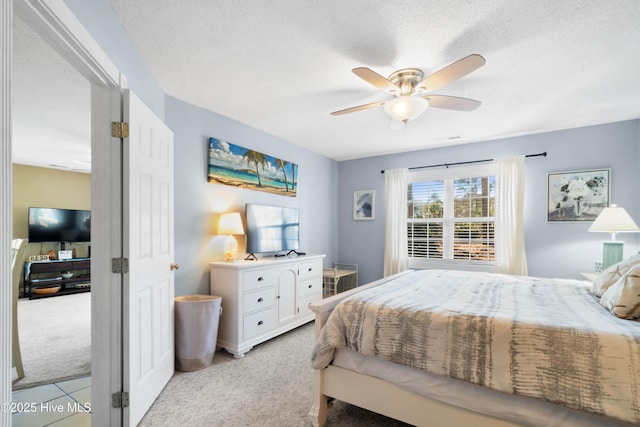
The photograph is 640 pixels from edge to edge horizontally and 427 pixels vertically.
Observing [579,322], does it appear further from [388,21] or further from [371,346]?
[388,21]

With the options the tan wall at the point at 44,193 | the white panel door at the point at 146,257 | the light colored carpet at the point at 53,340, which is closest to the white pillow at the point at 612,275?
the white panel door at the point at 146,257

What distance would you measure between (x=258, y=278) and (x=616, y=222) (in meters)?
3.52

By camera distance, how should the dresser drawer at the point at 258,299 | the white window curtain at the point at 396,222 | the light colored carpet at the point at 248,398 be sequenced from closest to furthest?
the light colored carpet at the point at 248,398 < the dresser drawer at the point at 258,299 < the white window curtain at the point at 396,222

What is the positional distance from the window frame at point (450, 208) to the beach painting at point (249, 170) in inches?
76.8

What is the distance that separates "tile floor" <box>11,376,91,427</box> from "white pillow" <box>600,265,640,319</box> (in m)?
3.16

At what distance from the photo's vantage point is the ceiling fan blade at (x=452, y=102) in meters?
2.28

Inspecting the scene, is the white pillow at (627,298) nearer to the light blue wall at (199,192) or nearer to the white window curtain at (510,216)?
the white window curtain at (510,216)

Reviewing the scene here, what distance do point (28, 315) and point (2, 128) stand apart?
481 cm

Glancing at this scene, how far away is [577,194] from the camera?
11.8ft

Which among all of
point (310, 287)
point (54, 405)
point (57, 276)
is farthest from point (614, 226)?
point (57, 276)

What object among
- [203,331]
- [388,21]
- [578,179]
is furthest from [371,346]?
[578,179]

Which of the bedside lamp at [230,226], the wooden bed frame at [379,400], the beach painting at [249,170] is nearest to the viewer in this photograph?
the wooden bed frame at [379,400]

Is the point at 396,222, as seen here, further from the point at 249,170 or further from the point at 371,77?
the point at 371,77

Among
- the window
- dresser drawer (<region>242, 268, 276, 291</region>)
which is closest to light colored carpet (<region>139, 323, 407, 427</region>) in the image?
dresser drawer (<region>242, 268, 276, 291</region>)
